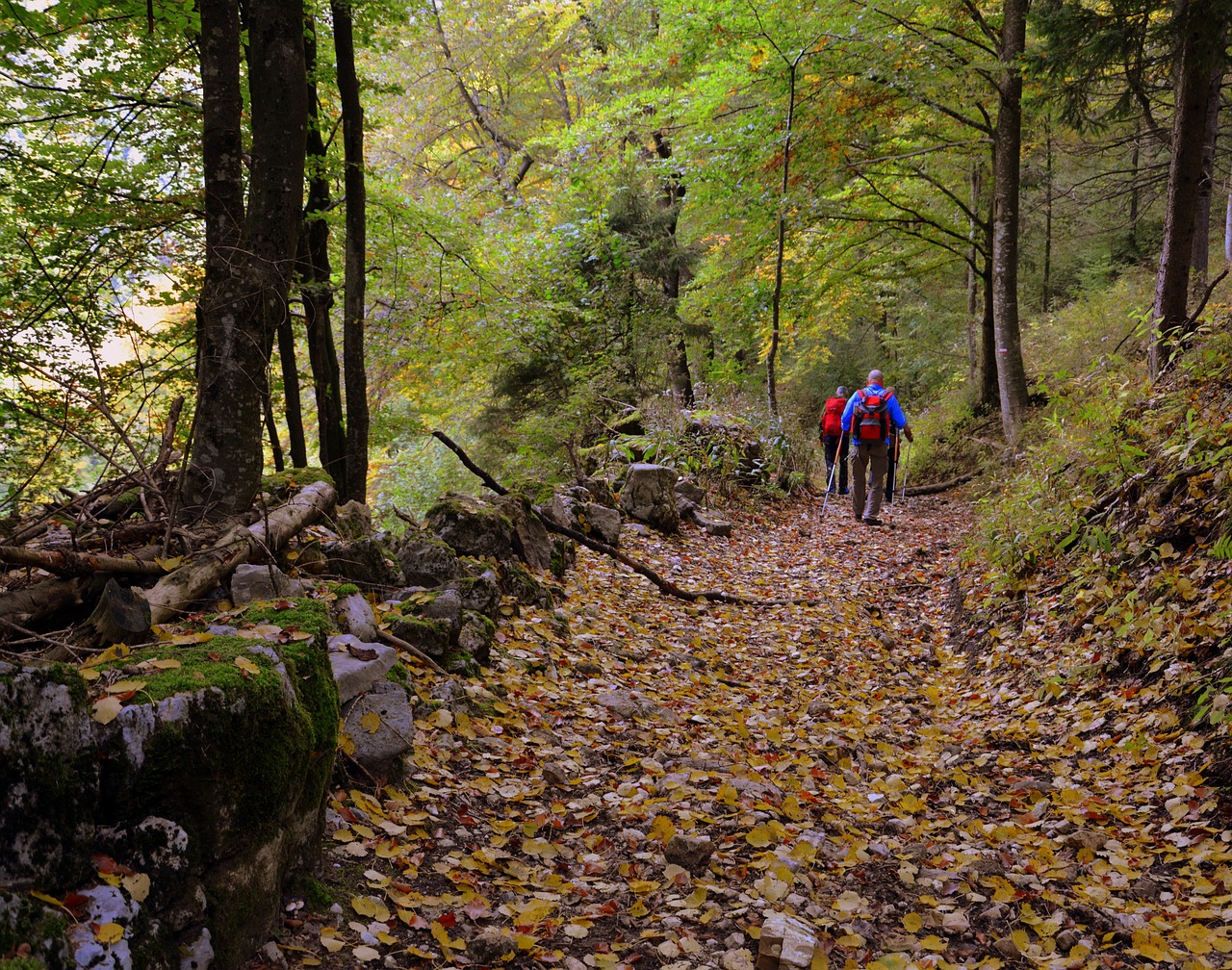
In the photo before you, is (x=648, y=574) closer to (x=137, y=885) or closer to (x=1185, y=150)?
(x=137, y=885)

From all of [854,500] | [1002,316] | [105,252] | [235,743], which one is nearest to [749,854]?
[235,743]

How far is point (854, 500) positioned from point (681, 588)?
5.61m

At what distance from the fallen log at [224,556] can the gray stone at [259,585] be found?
0.10 metres

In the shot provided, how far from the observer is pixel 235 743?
8.25ft

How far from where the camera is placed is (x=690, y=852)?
11.9 ft

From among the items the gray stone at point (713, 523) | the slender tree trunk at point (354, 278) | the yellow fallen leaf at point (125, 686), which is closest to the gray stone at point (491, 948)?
the yellow fallen leaf at point (125, 686)

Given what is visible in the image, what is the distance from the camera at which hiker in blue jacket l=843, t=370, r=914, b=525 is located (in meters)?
12.1

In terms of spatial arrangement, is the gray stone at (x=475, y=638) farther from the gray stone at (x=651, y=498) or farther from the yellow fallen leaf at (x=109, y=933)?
the gray stone at (x=651, y=498)

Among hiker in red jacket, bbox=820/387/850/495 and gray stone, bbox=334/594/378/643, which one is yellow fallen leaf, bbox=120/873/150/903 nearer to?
gray stone, bbox=334/594/378/643

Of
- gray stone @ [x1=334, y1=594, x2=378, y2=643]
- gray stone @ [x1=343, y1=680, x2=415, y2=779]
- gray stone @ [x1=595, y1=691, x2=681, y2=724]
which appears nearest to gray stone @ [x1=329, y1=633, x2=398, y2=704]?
gray stone @ [x1=343, y1=680, x2=415, y2=779]

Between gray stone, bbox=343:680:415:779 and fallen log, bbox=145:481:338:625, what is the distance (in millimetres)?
1056

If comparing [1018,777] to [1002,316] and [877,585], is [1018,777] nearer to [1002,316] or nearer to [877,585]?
[877,585]

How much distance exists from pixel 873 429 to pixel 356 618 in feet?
31.4

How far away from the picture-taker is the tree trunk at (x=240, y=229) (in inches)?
191
